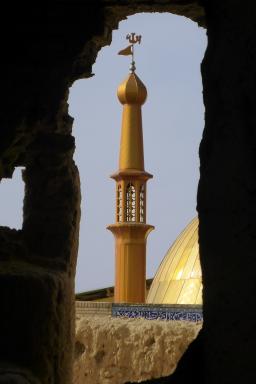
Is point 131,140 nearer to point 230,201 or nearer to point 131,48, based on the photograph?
point 131,48

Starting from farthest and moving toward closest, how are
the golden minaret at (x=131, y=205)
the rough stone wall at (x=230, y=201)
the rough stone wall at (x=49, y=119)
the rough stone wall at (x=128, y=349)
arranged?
the golden minaret at (x=131, y=205), the rough stone wall at (x=128, y=349), the rough stone wall at (x=49, y=119), the rough stone wall at (x=230, y=201)

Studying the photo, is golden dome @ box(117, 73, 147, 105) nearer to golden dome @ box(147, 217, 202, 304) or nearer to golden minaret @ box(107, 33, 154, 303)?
golden minaret @ box(107, 33, 154, 303)

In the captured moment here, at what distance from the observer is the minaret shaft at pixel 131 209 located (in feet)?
49.0

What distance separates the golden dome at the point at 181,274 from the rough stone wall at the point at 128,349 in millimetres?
3139

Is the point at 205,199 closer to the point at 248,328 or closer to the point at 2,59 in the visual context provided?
the point at 248,328

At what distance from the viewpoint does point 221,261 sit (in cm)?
353

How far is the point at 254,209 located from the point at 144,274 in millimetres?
12042

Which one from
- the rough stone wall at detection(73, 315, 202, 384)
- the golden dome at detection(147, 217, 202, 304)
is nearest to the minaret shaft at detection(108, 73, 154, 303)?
the golden dome at detection(147, 217, 202, 304)

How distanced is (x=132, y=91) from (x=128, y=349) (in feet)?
20.5

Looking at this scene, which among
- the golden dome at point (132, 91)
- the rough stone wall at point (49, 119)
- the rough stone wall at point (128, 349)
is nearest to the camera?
the rough stone wall at point (49, 119)

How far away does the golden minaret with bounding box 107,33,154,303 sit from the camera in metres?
14.9

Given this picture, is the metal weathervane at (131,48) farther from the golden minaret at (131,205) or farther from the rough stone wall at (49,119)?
the rough stone wall at (49,119)

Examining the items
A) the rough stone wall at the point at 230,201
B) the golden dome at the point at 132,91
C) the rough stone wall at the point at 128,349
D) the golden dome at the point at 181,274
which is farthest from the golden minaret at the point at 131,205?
the rough stone wall at the point at 230,201

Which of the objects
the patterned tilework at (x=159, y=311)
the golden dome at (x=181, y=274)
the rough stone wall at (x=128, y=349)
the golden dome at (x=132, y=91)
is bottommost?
the rough stone wall at (x=128, y=349)
